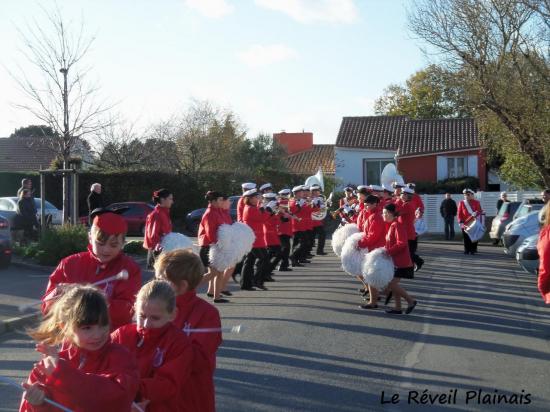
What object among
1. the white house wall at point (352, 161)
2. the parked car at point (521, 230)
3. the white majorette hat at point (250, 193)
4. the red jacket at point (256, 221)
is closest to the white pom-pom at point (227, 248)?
the red jacket at point (256, 221)

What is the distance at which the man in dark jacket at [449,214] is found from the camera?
1072 inches

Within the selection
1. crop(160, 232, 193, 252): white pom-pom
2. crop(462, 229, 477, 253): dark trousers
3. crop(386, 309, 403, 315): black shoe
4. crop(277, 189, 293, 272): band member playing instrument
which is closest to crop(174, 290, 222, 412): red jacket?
crop(160, 232, 193, 252): white pom-pom

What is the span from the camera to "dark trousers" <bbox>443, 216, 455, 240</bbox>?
28062 mm

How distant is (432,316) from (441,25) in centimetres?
1761

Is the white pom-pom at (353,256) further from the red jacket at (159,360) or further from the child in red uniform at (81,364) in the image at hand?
the child in red uniform at (81,364)

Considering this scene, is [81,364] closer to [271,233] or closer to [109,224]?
[109,224]

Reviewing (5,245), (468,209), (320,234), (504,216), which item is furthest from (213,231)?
(504,216)

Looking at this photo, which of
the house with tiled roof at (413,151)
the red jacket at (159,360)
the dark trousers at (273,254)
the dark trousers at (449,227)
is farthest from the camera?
the house with tiled roof at (413,151)

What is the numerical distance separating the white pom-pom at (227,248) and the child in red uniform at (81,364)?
27.6 ft

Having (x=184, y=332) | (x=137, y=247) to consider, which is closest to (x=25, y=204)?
(x=137, y=247)

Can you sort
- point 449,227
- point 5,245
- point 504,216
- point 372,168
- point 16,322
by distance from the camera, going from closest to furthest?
point 16,322 → point 5,245 → point 504,216 → point 449,227 → point 372,168

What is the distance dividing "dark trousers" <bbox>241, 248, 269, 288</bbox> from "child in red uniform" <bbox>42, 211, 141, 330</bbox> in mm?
8768

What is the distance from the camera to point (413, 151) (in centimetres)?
4666

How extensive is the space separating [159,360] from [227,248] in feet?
27.2
